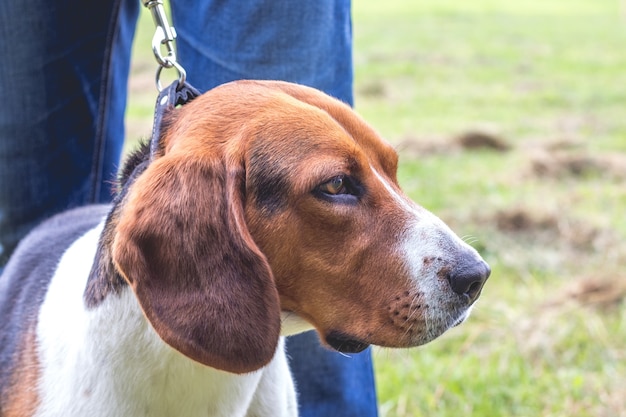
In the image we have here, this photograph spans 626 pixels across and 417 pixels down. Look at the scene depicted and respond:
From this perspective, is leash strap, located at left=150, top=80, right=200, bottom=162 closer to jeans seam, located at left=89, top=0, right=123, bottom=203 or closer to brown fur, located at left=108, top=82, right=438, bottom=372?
brown fur, located at left=108, top=82, right=438, bottom=372

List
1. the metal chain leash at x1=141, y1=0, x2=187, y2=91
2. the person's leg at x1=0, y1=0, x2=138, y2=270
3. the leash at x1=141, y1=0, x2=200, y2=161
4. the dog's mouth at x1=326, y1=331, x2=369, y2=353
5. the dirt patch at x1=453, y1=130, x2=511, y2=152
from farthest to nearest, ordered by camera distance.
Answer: the dirt patch at x1=453, y1=130, x2=511, y2=152
the person's leg at x1=0, y1=0, x2=138, y2=270
the metal chain leash at x1=141, y1=0, x2=187, y2=91
the leash at x1=141, y1=0, x2=200, y2=161
the dog's mouth at x1=326, y1=331, x2=369, y2=353

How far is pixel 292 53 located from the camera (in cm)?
327

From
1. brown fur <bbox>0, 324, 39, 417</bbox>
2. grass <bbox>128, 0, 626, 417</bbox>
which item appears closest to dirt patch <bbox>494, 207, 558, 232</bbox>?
grass <bbox>128, 0, 626, 417</bbox>

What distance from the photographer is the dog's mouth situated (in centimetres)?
259

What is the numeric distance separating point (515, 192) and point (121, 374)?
17.4ft

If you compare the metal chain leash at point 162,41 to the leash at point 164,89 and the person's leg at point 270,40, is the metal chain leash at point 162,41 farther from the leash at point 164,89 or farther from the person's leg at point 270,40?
the person's leg at point 270,40

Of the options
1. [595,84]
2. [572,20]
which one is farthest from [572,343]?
[572,20]

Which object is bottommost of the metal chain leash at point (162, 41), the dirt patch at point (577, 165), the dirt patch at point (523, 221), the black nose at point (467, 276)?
the dirt patch at point (577, 165)

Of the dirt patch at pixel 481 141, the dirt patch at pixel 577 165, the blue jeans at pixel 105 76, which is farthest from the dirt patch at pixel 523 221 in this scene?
the blue jeans at pixel 105 76

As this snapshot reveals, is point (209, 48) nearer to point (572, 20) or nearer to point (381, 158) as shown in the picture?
point (381, 158)

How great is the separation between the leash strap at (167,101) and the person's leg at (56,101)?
0.99 metres

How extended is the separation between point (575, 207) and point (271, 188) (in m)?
4.93

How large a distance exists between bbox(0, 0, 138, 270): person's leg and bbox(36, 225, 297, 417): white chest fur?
1159 mm

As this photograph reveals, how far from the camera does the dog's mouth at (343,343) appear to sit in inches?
102
